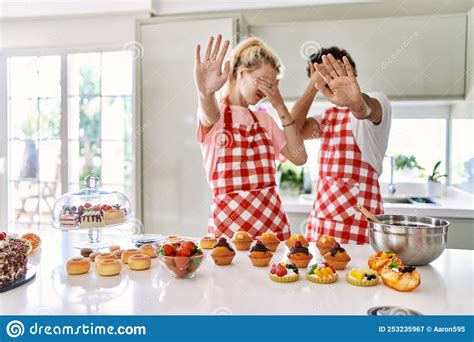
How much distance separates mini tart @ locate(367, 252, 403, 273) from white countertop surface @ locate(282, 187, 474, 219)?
122 cm

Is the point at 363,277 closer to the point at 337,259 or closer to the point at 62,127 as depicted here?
the point at 337,259

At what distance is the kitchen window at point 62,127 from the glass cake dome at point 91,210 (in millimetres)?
1685

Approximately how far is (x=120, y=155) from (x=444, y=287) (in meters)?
2.53

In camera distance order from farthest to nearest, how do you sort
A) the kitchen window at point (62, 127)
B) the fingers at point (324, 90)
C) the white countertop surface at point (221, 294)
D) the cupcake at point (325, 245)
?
the kitchen window at point (62, 127) < the fingers at point (324, 90) < the cupcake at point (325, 245) < the white countertop surface at point (221, 294)

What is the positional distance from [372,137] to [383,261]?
71 centimetres

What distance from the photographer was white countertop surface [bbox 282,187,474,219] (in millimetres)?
2189

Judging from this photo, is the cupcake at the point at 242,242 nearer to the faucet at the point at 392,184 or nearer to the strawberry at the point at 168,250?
the strawberry at the point at 168,250

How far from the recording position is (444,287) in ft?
3.21

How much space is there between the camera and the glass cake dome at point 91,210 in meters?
1.29

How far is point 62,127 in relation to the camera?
9.67 feet

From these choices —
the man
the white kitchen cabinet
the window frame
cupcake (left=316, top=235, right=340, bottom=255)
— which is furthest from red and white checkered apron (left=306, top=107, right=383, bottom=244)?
the window frame

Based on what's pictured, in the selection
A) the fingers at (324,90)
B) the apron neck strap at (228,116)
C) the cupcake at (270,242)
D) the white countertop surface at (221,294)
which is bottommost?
the white countertop surface at (221,294)

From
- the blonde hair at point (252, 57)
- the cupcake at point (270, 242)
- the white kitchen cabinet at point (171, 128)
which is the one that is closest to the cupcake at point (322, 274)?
the cupcake at point (270, 242)

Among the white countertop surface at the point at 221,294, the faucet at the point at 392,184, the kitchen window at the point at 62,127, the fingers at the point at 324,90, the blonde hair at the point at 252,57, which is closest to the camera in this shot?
the white countertop surface at the point at 221,294
